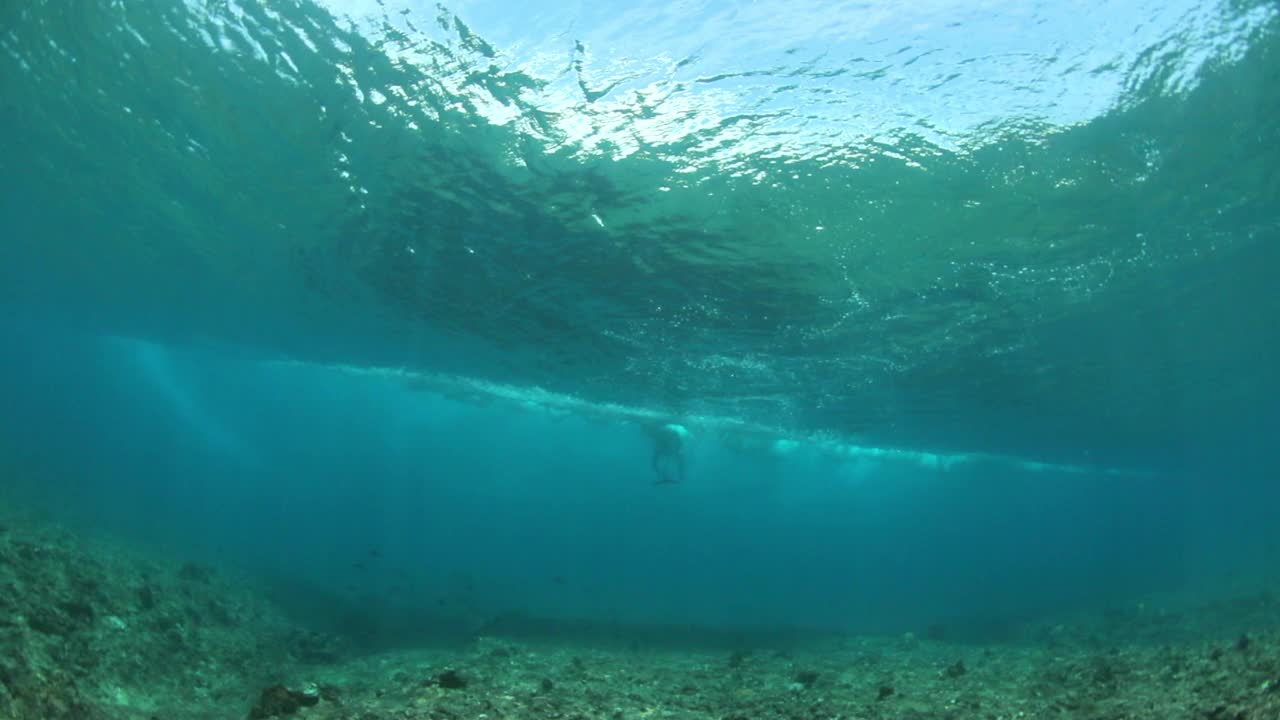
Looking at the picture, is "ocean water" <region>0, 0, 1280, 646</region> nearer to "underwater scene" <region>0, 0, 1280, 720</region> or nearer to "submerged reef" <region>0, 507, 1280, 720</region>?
"underwater scene" <region>0, 0, 1280, 720</region>

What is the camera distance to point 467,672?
1045cm

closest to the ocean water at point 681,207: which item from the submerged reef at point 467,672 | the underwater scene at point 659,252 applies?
the underwater scene at point 659,252

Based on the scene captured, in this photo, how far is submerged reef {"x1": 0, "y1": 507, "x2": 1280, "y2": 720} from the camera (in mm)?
7145

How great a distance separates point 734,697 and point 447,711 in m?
4.83

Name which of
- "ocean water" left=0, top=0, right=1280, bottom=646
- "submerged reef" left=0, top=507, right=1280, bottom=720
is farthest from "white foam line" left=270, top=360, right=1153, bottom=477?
"submerged reef" left=0, top=507, right=1280, bottom=720

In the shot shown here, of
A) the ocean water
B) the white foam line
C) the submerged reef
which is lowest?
the submerged reef

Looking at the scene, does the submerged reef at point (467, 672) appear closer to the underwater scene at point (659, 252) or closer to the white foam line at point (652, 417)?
the underwater scene at point (659, 252)

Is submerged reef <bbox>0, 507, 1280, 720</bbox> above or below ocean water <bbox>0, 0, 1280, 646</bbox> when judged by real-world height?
below

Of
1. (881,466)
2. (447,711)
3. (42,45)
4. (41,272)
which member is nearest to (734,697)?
(447,711)

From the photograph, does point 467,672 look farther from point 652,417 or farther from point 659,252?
point 652,417

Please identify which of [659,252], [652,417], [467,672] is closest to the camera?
[467,672]

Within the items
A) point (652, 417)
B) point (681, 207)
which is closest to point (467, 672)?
point (681, 207)

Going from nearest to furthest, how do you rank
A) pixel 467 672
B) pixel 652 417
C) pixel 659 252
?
pixel 467 672 < pixel 659 252 < pixel 652 417

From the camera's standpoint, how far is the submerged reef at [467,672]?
7145 mm
